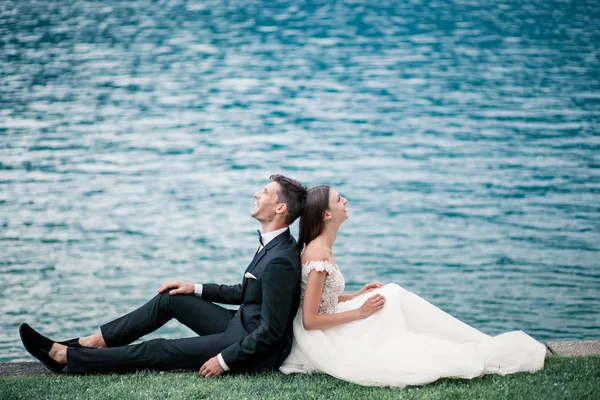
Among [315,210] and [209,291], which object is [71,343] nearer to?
[209,291]

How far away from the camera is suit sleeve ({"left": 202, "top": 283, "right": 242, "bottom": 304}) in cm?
395

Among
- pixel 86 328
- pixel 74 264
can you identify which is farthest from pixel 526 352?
pixel 74 264

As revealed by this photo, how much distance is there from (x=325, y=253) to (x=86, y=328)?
12.3ft

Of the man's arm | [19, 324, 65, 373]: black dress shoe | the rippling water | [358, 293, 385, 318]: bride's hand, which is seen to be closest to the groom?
[19, 324, 65, 373]: black dress shoe

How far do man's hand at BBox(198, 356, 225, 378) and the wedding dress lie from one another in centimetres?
29

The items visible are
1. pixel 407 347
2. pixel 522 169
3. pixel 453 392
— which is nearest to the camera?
pixel 453 392

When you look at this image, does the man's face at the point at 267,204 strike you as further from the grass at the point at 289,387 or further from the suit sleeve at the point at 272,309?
the grass at the point at 289,387

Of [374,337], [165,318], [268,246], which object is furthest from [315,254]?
[165,318]

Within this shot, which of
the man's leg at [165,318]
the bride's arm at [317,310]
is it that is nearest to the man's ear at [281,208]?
the bride's arm at [317,310]

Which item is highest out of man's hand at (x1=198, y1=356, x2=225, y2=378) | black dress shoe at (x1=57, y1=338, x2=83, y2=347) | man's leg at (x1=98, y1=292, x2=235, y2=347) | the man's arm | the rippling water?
the man's arm

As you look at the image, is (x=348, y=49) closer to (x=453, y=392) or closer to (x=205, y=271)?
(x=205, y=271)

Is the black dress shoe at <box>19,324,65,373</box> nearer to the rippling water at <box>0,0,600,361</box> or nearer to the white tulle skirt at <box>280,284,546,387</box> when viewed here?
the white tulle skirt at <box>280,284,546,387</box>

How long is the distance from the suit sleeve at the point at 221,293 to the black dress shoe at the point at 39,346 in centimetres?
75

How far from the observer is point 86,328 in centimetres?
677
